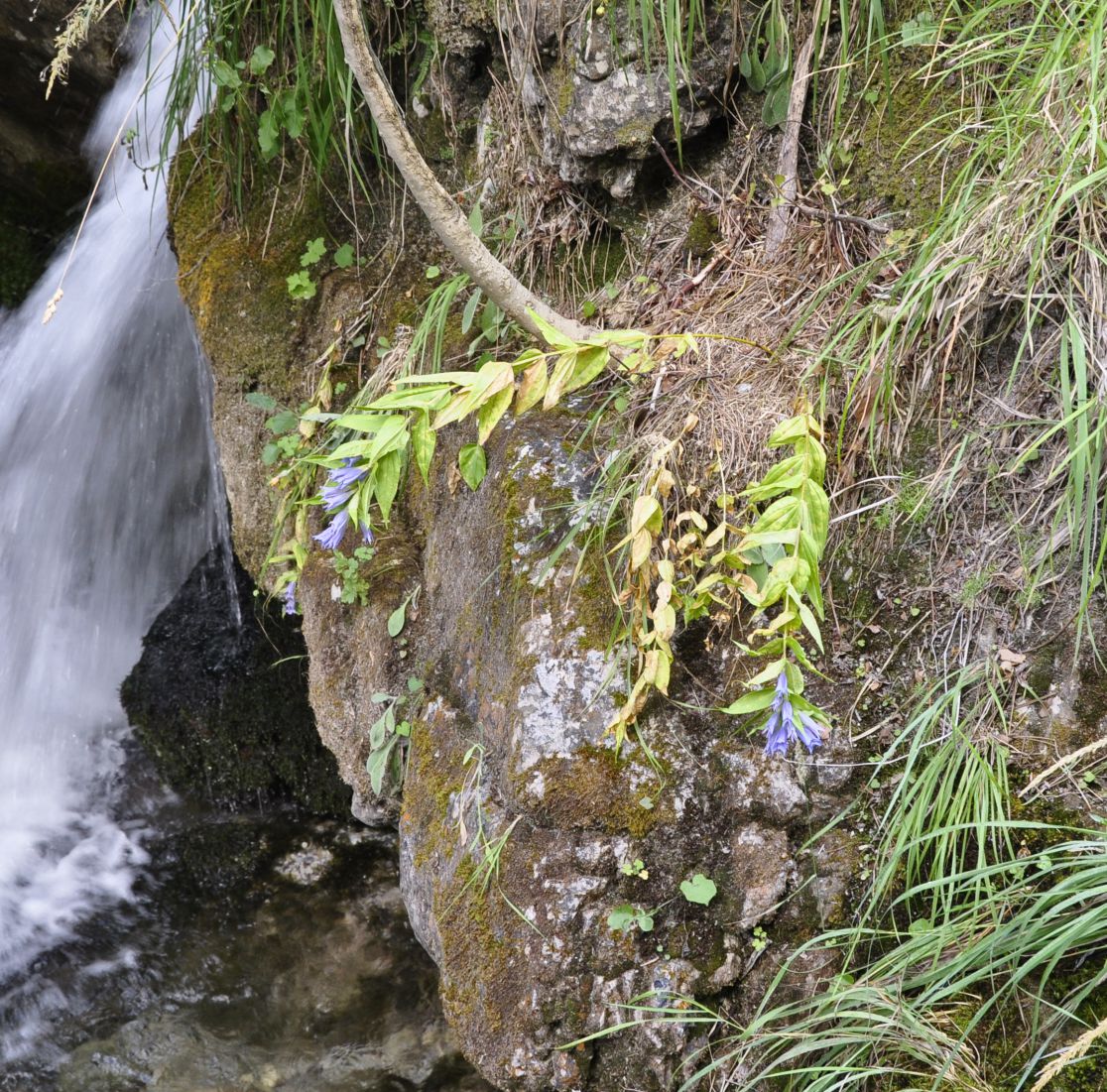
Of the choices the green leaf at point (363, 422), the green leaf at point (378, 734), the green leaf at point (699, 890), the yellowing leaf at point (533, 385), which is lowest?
the green leaf at point (378, 734)

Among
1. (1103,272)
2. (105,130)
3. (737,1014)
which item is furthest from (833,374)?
(105,130)

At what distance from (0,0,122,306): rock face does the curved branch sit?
3.18 metres

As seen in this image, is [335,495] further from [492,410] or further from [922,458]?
[922,458]

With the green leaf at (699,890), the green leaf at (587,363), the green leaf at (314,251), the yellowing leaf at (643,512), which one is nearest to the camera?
the green leaf at (587,363)

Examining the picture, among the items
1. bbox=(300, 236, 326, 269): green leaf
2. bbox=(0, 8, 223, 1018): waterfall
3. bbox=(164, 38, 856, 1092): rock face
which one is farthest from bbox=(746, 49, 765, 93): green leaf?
A: bbox=(0, 8, 223, 1018): waterfall

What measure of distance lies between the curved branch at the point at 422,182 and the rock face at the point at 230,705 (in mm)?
1864

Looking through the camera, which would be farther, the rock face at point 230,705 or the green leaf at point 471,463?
the rock face at point 230,705

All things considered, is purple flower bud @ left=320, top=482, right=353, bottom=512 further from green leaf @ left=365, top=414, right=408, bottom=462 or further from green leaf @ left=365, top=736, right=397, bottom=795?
green leaf @ left=365, top=736, right=397, bottom=795

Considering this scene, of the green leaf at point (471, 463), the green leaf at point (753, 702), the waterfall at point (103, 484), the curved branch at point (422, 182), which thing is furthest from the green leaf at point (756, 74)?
the waterfall at point (103, 484)

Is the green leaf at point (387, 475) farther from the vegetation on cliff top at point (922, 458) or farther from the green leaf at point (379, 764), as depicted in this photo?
the green leaf at point (379, 764)

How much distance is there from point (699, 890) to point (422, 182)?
1428 mm

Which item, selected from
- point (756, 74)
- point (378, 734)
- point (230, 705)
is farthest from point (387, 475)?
point (230, 705)

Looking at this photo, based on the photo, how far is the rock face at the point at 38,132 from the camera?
14.6 ft

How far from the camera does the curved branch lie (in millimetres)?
1943
